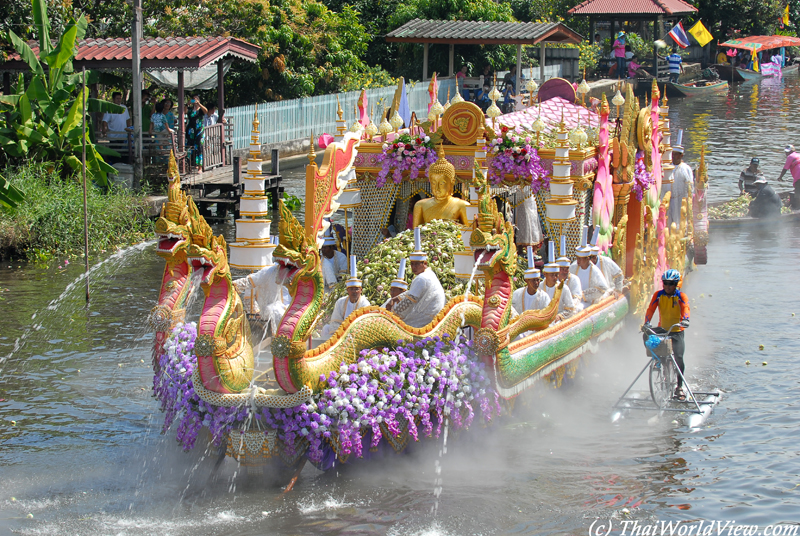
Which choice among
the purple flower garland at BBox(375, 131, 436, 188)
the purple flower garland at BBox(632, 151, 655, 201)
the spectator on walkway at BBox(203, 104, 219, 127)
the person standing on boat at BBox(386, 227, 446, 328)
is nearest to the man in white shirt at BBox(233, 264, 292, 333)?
the person standing on boat at BBox(386, 227, 446, 328)

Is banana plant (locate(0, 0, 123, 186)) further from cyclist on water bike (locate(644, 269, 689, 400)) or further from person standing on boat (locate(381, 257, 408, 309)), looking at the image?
cyclist on water bike (locate(644, 269, 689, 400))

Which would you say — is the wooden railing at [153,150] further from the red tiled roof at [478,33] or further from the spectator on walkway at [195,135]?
the red tiled roof at [478,33]

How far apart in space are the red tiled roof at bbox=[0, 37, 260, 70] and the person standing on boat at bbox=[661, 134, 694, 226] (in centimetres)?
944

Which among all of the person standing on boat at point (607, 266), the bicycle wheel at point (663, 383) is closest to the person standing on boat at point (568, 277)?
the person standing on boat at point (607, 266)

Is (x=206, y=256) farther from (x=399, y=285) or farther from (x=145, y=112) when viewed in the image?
(x=145, y=112)

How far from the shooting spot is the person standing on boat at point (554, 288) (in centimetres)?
1055

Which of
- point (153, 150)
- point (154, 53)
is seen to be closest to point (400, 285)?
point (153, 150)

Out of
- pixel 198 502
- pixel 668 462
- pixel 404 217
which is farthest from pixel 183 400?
pixel 404 217

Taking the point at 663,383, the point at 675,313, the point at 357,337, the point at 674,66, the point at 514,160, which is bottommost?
the point at 663,383

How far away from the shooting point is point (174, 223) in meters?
8.66

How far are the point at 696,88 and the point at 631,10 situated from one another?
15.0 ft

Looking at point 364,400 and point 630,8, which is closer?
point 364,400

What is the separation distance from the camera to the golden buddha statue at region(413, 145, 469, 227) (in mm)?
11547

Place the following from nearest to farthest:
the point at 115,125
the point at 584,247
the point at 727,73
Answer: the point at 584,247, the point at 115,125, the point at 727,73
